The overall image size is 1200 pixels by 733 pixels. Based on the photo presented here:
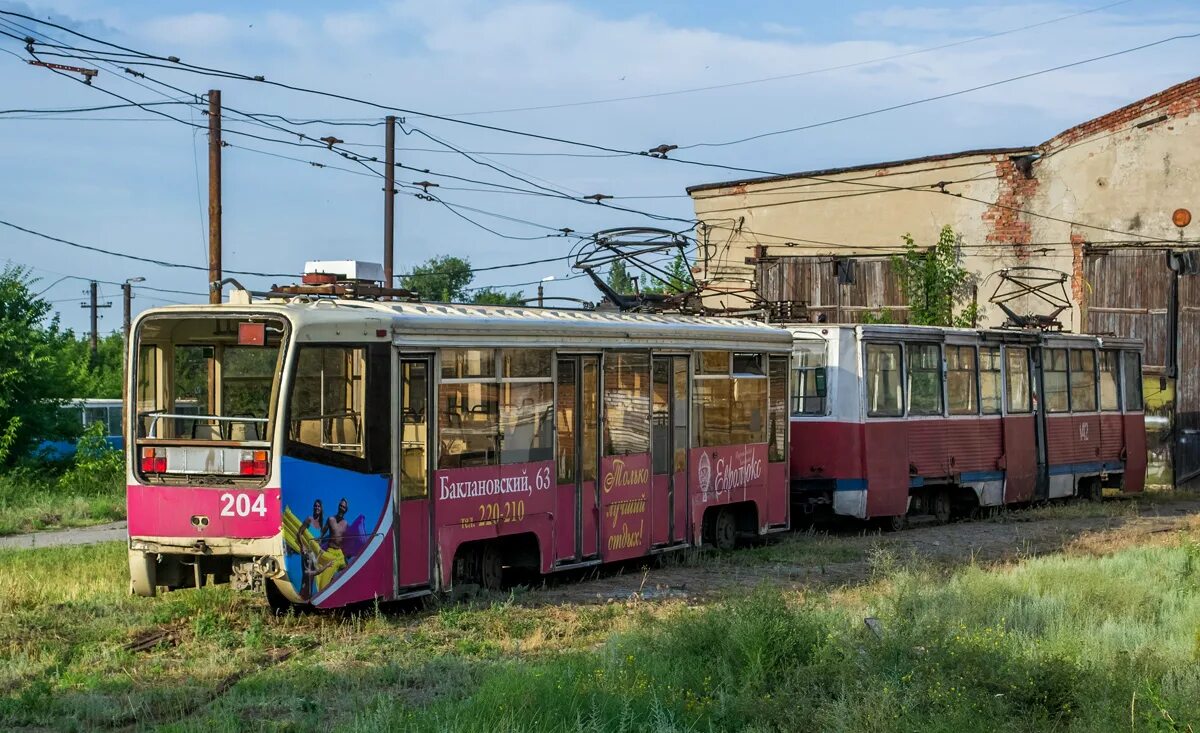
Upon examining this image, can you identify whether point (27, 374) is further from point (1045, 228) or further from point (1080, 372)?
point (1045, 228)

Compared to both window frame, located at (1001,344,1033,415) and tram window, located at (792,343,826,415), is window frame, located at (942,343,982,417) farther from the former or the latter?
tram window, located at (792,343,826,415)

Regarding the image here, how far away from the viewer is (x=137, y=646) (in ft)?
33.7

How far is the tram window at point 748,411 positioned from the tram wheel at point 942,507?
5.70 metres

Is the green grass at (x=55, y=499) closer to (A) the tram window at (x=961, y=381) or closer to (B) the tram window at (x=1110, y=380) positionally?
(A) the tram window at (x=961, y=381)

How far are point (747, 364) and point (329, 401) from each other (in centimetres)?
659

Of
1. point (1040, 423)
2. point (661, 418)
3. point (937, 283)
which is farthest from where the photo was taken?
point (937, 283)

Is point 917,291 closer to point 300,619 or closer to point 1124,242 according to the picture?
point 1124,242

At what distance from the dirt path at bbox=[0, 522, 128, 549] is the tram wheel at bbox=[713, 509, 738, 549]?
7447mm

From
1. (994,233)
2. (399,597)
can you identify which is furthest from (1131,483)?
(399,597)

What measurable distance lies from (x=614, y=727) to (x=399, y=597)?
442cm

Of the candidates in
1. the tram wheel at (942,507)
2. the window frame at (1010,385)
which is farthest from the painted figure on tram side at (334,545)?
the window frame at (1010,385)

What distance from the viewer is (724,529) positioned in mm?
16703

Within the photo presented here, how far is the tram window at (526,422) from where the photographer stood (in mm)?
12758

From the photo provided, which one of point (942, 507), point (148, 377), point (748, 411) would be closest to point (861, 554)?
point (748, 411)
